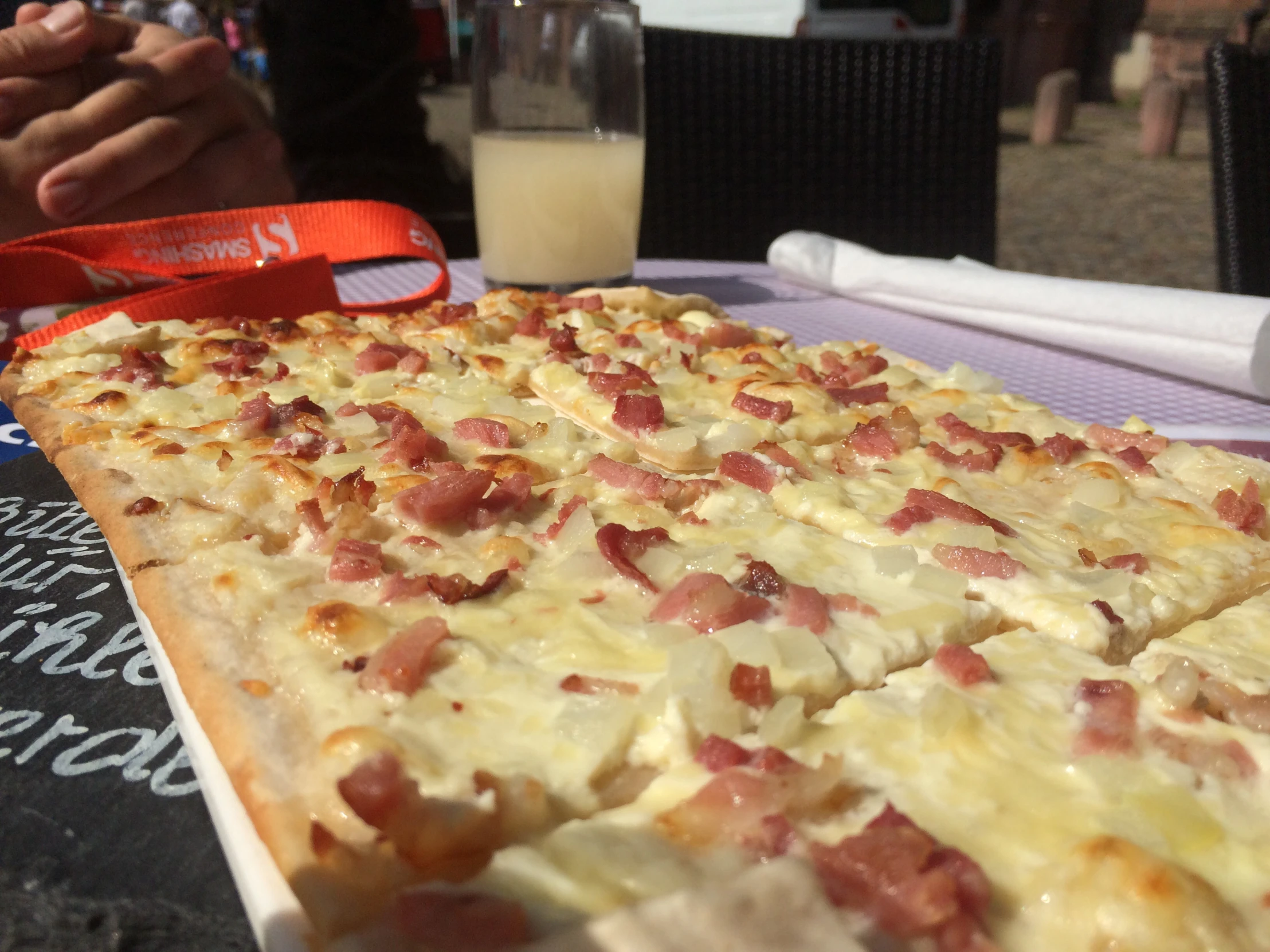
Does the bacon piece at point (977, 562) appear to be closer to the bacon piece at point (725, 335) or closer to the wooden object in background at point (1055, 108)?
the bacon piece at point (725, 335)

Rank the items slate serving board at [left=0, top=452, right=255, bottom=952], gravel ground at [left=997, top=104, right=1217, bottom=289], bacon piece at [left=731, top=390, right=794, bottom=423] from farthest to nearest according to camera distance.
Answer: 1. gravel ground at [left=997, top=104, right=1217, bottom=289]
2. bacon piece at [left=731, top=390, right=794, bottom=423]
3. slate serving board at [left=0, top=452, right=255, bottom=952]

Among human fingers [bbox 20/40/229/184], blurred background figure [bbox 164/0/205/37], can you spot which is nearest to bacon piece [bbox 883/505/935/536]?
human fingers [bbox 20/40/229/184]

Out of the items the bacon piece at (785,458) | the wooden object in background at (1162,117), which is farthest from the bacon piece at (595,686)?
the wooden object in background at (1162,117)

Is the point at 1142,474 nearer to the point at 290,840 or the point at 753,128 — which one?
the point at 290,840

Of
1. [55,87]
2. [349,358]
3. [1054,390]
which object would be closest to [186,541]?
[349,358]

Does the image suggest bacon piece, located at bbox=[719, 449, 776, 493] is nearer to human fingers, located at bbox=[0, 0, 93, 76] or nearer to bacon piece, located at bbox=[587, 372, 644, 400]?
bacon piece, located at bbox=[587, 372, 644, 400]

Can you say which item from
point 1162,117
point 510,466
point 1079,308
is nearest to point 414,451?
point 510,466

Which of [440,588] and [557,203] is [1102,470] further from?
[557,203]
